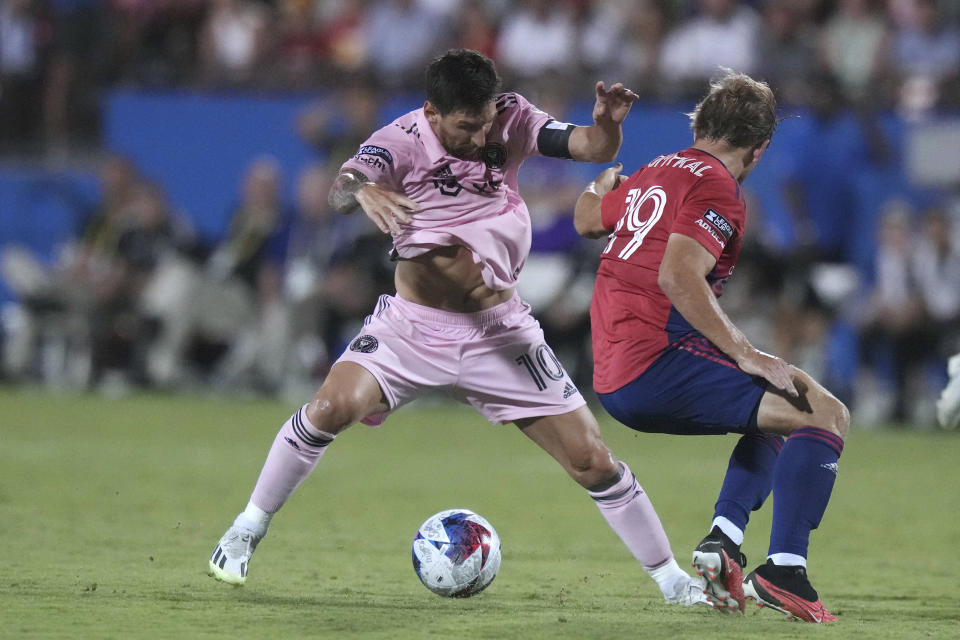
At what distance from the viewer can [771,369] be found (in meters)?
5.55

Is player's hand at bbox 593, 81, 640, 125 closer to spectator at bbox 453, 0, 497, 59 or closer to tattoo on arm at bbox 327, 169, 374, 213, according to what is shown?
tattoo on arm at bbox 327, 169, 374, 213

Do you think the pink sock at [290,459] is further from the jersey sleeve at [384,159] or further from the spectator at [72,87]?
the spectator at [72,87]

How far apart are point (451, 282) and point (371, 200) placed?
592 mm

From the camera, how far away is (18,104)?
693 inches

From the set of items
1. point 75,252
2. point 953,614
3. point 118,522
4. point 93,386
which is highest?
point 953,614

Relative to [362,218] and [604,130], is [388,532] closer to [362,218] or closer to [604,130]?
[604,130]

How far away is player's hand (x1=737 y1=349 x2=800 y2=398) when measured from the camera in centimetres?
554

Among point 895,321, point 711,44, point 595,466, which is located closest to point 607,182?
point 595,466

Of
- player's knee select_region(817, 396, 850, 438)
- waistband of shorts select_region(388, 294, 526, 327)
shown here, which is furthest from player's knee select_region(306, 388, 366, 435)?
player's knee select_region(817, 396, 850, 438)

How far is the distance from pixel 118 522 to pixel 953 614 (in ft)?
14.3

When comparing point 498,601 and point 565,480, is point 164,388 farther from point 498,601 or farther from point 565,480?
point 498,601

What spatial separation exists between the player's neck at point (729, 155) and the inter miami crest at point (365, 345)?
1.52 metres

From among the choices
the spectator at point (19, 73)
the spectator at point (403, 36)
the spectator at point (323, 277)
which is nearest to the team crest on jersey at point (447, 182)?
the spectator at point (323, 277)

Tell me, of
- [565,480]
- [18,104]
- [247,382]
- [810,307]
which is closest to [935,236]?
[810,307]
